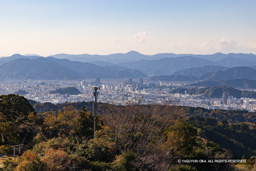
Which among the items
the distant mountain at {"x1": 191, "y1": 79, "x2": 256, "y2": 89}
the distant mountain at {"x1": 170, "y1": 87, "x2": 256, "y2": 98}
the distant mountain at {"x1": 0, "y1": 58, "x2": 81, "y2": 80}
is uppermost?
the distant mountain at {"x1": 0, "y1": 58, "x2": 81, "y2": 80}

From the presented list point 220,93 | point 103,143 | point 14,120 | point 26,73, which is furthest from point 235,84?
point 103,143

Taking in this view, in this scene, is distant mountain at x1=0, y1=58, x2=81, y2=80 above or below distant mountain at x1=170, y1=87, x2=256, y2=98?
above

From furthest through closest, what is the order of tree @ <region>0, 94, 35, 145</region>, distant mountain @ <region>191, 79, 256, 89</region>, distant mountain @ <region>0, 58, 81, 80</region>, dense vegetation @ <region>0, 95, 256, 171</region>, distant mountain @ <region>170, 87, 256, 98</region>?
distant mountain @ <region>0, 58, 81, 80</region> < distant mountain @ <region>191, 79, 256, 89</region> < distant mountain @ <region>170, 87, 256, 98</region> < tree @ <region>0, 94, 35, 145</region> < dense vegetation @ <region>0, 95, 256, 171</region>

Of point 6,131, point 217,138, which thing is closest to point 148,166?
point 6,131

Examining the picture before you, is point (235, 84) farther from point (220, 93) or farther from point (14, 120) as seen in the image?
point (14, 120)

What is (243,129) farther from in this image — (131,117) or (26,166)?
(26,166)

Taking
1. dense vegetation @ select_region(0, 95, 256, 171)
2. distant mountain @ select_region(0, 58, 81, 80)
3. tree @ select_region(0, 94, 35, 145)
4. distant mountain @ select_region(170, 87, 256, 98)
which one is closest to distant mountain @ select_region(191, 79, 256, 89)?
distant mountain @ select_region(170, 87, 256, 98)

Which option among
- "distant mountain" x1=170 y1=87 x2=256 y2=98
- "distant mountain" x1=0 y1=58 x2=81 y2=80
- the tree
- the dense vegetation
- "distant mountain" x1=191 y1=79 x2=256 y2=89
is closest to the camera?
the dense vegetation

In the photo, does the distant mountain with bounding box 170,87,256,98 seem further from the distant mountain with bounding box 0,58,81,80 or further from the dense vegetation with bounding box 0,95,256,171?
the dense vegetation with bounding box 0,95,256,171
